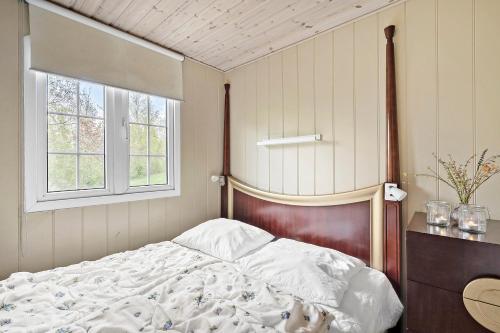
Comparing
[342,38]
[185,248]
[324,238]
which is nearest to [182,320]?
[185,248]

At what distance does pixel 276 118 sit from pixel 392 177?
111 centimetres

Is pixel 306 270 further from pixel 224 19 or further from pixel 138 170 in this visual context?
pixel 224 19

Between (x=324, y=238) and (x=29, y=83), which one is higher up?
(x=29, y=83)

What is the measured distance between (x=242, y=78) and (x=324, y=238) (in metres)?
1.79

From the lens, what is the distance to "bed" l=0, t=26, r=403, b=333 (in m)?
1.06

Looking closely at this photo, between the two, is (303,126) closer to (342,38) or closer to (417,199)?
(342,38)

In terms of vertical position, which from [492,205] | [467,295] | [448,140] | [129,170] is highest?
[448,140]

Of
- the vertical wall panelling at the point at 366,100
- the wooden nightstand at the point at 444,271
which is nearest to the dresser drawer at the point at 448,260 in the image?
the wooden nightstand at the point at 444,271

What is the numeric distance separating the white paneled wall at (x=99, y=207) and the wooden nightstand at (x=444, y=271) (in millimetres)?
1929

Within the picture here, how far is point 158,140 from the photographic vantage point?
2330 mm

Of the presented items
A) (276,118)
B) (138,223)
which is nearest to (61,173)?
(138,223)

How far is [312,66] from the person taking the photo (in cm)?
205

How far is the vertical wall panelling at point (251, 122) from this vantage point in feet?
8.15

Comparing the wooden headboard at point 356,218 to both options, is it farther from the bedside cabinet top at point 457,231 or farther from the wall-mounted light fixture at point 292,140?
the wall-mounted light fixture at point 292,140
